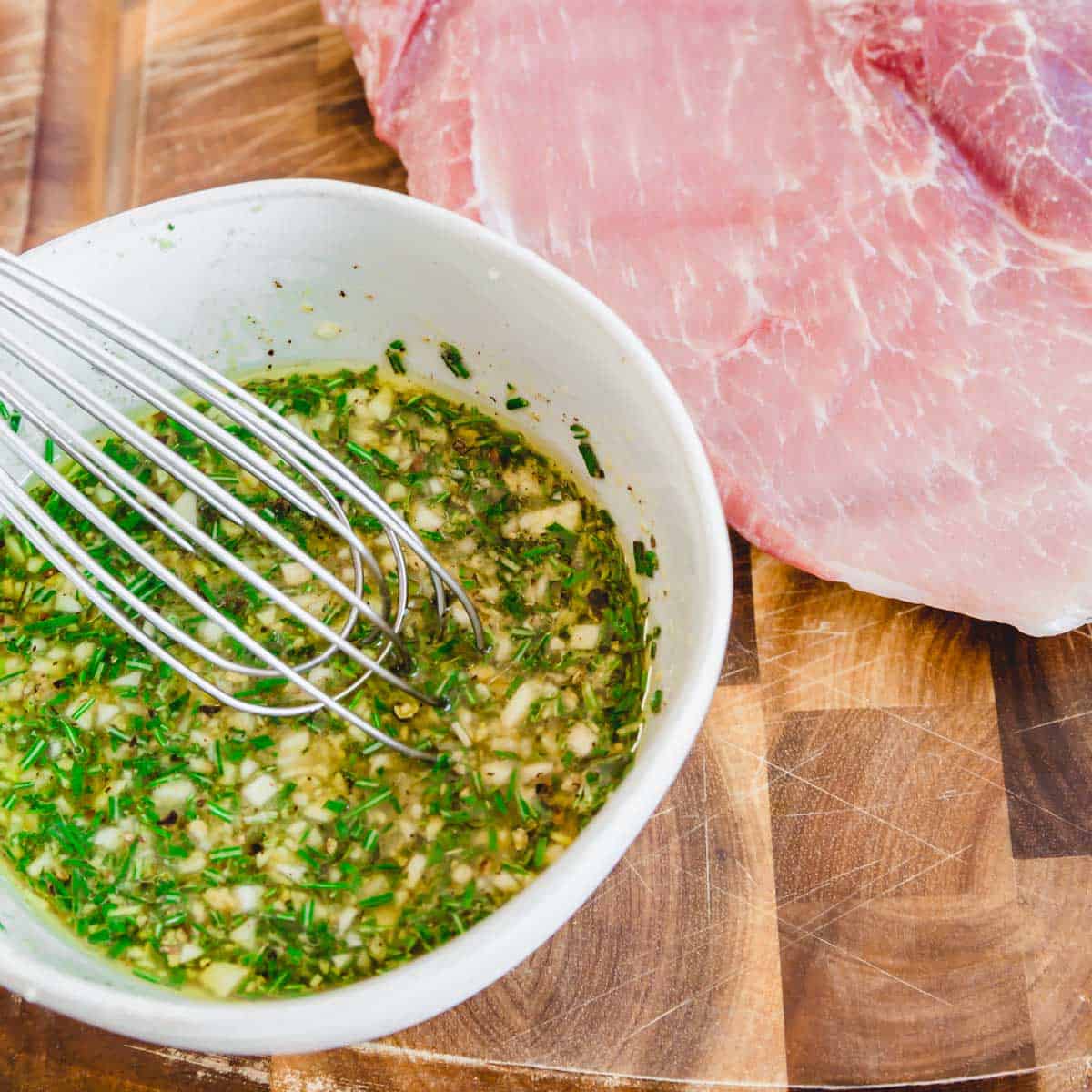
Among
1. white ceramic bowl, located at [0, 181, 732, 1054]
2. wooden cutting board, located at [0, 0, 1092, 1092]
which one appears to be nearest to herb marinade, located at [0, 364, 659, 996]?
white ceramic bowl, located at [0, 181, 732, 1054]

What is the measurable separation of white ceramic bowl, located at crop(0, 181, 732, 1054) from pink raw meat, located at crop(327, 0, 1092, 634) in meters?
0.25

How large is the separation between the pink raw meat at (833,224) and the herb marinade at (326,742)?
10.5 inches

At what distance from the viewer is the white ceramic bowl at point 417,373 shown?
2.44ft

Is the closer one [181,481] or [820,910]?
[181,481]

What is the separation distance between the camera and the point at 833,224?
47.6 inches

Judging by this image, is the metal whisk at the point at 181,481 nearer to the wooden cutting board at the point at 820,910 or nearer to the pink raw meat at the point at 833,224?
the wooden cutting board at the point at 820,910

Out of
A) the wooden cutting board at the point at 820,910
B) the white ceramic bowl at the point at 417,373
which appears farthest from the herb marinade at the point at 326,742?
the wooden cutting board at the point at 820,910

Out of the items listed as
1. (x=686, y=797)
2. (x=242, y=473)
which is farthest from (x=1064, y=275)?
(x=242, y=473)

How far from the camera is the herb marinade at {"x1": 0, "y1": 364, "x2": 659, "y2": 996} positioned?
92 cm

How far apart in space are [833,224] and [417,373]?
482 millimetres

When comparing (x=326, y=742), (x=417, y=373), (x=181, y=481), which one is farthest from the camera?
(x=417, y=373)

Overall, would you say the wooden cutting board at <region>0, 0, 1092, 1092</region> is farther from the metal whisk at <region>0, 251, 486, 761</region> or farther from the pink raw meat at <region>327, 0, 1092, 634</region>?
the metal whisk at <region>0, 251, 486, 761</region>

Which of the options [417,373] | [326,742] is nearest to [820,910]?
[326,742]

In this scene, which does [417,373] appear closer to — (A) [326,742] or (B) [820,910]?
(A) [326,742]
